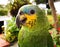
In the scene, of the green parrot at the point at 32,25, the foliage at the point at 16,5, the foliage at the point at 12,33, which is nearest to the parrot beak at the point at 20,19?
the green parrot at the point at 32,25

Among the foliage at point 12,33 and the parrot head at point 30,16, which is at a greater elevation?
the parrot head at point 30,16

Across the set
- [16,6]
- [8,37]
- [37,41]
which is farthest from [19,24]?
[8,37]

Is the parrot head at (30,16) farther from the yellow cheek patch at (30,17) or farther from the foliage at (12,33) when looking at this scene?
the foliage at (12,33)

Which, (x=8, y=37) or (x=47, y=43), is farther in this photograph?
(x=8, y=37)

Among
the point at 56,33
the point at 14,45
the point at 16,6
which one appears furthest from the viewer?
the point at 14,45

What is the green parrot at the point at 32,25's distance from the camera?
68.6 inches

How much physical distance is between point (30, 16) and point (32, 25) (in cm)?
8

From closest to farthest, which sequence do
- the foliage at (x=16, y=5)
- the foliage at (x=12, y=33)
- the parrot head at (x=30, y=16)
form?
the parrot head at (x=30, y=16) < the foliage at (x=16, y=5) < the foliage at (x=12, y=33)

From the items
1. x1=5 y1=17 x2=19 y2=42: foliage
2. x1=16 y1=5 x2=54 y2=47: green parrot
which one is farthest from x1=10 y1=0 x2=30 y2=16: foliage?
x1=16 y1=5 x2=54 y2=47: green parrot

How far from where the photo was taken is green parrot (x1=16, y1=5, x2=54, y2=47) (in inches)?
68.6

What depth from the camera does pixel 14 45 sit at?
3992 mm

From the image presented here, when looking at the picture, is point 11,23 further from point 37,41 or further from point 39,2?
point 39,2

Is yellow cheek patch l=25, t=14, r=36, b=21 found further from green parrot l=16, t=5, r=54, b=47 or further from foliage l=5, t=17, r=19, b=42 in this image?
foliage l=5, t=17, r=19, b=42

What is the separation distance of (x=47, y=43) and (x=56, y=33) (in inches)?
52.0
